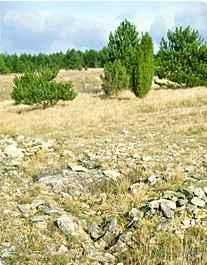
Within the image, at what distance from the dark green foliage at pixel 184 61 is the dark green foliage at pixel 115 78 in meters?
3.37

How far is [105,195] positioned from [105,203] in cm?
30

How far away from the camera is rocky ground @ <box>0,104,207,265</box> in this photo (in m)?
4.21

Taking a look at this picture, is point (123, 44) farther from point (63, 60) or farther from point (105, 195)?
point (63, 60)

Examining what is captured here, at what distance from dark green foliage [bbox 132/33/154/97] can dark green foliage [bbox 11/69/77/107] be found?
12.0 ft

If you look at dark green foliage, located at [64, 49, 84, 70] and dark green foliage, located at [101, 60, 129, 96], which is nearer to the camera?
dark green foliage, located at [101, 60, 129, 96]

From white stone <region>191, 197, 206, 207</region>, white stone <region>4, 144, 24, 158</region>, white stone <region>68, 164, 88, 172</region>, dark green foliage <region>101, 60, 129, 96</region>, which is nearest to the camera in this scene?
white stone <region>191, 197, 206, 207</region>

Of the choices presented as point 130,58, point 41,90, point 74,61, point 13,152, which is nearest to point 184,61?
point 130,58

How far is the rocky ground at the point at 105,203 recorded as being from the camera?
4.21 m

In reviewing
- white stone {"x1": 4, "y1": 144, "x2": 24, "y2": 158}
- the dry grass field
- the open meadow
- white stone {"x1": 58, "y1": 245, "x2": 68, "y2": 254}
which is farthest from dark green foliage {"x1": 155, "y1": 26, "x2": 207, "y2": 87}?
white stone {"x1": 58, "y1": 245, "x2": 68, "y2": 254}

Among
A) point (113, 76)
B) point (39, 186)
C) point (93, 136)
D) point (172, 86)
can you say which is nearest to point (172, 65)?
point (172, 86)

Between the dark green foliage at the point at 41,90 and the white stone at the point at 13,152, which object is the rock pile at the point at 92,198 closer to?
the white stone at the point at 13,152

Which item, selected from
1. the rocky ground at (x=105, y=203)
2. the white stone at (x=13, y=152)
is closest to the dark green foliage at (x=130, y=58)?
the rocky ground at (x=105, y=203)

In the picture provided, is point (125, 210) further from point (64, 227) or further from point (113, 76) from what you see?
point (113, 76)

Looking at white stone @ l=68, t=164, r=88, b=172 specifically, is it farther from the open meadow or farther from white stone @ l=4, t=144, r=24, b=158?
white stone @ l=4, t=144, r=24, b=158
